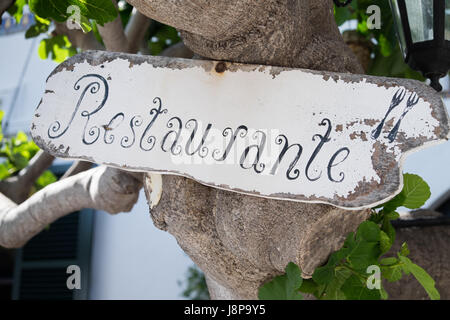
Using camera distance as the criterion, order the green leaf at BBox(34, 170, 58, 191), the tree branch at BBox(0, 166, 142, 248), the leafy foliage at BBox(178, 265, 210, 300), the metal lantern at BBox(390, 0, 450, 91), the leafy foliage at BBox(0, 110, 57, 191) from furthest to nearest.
Answer: the leafy foliage at BBox(178, 265, 210, 300)
the green leaf at BBox(34, 170, 58, 191)
the leafy foliage at BBox(0, 110, 57, 191)
the tree branch at BBox(0, 166, 142, 248)
the metal lantern at BBox(390, 0, 450, 91)

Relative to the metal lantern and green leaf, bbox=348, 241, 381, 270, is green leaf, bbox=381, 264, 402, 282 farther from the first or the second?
the metal lantern

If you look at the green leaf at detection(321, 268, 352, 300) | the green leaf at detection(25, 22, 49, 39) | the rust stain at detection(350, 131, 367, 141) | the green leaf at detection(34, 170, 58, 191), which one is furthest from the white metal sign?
the green leaf at detection(34, 170, 58, 191)

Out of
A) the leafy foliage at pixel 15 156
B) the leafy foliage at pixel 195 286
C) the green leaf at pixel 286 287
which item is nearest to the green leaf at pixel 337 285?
the green leaf at pixel 286 287

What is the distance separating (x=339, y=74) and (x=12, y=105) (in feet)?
14.5

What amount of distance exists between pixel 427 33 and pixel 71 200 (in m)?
1.21

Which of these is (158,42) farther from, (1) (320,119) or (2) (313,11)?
(1) (320,119)

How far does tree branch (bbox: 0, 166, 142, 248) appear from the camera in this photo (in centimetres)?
184

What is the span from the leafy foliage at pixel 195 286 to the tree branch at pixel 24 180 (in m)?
1.90

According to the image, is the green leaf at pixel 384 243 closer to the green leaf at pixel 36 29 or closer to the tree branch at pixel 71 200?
the tree branch at pixel 71 200

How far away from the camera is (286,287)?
1181mm

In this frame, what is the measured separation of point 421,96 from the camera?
1091 mm

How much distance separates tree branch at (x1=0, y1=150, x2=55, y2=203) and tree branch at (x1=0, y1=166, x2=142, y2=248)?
22 centimetres

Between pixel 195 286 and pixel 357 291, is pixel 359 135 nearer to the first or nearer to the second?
pixel 357 291
